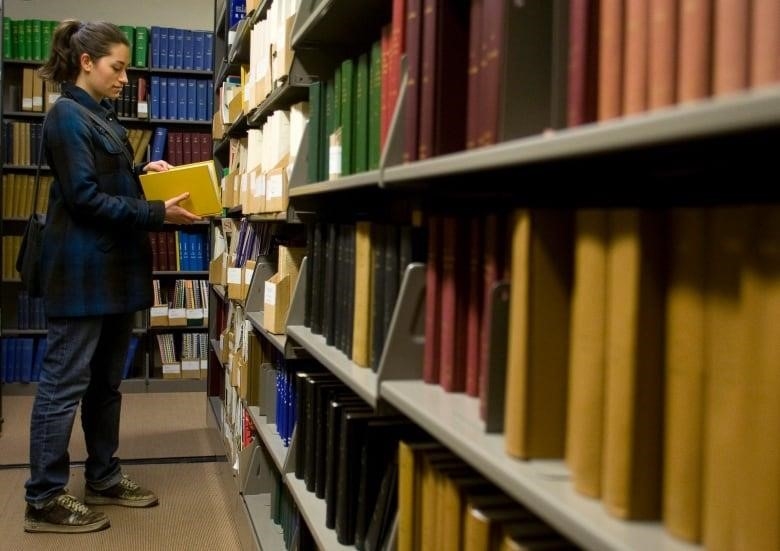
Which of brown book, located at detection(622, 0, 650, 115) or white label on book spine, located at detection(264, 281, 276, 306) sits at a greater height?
brown book, located at detection(622, 0, 650, 115)

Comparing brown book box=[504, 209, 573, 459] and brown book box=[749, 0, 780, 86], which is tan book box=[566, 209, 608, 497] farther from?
brown book box=[749, 0, 780, 86]

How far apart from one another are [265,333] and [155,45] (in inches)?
137

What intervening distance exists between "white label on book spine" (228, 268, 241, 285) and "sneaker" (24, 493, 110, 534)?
3.02 feet

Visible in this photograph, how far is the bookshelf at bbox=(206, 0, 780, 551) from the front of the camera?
56 centimetres

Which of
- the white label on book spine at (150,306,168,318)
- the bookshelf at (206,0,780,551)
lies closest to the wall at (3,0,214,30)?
the white label on book spine at (150,306,168,318)

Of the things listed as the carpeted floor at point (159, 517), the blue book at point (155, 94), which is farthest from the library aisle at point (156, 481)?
the blue book at point (155, 94)

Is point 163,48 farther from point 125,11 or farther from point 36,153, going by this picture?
point 36,153

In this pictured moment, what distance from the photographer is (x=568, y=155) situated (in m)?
0.64

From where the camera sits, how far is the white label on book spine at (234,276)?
111 inches

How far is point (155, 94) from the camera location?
16.5 feet

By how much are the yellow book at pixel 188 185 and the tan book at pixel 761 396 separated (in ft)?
7.61

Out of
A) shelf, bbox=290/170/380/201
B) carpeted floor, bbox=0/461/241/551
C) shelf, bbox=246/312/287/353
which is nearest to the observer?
shelf, bbox=290/170/380/201

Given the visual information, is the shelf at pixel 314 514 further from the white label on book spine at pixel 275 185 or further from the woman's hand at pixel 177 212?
the woman's hand at pixel 177 212

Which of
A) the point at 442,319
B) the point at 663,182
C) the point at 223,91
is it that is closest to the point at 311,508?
the point at 442,319
